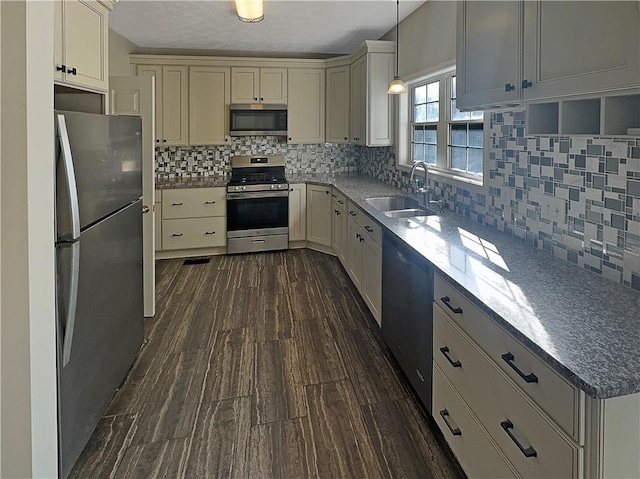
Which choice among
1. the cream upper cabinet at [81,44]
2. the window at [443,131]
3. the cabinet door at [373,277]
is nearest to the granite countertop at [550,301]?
the cabinet door at [373,277]

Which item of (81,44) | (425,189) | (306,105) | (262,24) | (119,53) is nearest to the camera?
(81,44)

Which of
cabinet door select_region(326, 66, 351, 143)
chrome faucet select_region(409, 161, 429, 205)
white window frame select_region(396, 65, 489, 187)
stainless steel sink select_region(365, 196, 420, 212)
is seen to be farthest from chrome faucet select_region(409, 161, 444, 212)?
cabinet door select_region(326, 66, 351, 143)

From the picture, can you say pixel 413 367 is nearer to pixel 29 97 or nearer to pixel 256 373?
pixel 256 373

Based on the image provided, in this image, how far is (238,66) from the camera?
5.71m

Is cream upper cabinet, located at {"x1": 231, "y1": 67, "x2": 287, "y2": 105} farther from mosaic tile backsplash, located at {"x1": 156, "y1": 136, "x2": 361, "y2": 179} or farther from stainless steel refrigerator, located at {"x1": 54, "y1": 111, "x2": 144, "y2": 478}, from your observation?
stainless steel refrigerator, located at {"x1": 54, "y1": 111, "x2": 144, "y2": 478}

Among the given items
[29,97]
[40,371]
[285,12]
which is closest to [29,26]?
[29,97]

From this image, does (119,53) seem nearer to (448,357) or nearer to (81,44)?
(81,44)

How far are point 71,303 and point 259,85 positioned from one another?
15.1 ft

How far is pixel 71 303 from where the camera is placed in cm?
176

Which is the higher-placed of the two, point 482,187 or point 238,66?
point 238,66

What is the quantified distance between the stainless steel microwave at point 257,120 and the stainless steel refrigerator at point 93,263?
3.07 meters

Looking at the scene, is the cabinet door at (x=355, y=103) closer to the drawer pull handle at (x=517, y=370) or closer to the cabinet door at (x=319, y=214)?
the cabinet door at (x=319, y=214)

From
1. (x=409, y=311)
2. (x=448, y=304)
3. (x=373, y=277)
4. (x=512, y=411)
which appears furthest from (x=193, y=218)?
(x=512, y=411)

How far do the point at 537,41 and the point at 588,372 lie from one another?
119 cm
